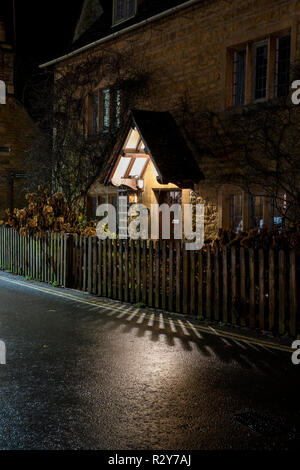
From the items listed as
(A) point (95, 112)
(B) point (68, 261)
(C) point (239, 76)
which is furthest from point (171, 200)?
(A) point (95, 112)

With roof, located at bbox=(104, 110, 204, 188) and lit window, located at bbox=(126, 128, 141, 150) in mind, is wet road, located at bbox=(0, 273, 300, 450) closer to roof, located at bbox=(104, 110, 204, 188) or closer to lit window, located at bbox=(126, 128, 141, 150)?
roof, located at bbox=(104, 110, 204, 188)

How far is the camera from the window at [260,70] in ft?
43.3

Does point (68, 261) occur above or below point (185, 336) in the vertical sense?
above

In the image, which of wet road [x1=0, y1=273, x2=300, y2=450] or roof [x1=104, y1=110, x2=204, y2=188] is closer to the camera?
wet road [x1=0, y1=273, x2=300, y2=450]

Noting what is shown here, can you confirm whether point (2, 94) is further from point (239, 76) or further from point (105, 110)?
point (239, 76)

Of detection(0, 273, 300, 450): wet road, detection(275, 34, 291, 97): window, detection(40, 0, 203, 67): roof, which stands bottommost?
detection(0, 273, 300, 450): wet road

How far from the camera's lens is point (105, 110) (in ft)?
61.5

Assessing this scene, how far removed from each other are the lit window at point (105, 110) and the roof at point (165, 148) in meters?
3.70

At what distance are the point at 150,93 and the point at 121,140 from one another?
226 cm

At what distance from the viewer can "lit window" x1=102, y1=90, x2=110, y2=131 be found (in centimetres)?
1850

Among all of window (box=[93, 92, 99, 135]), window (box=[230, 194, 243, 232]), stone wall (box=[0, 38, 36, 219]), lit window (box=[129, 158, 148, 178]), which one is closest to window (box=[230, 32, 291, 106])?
window (box=[230, 194, 243, 232])

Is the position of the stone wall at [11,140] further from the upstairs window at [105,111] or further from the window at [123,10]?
the window at [123,10]

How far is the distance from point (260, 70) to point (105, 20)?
850 centimetres

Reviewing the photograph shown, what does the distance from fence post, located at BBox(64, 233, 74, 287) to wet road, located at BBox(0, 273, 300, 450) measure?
4.08 m
